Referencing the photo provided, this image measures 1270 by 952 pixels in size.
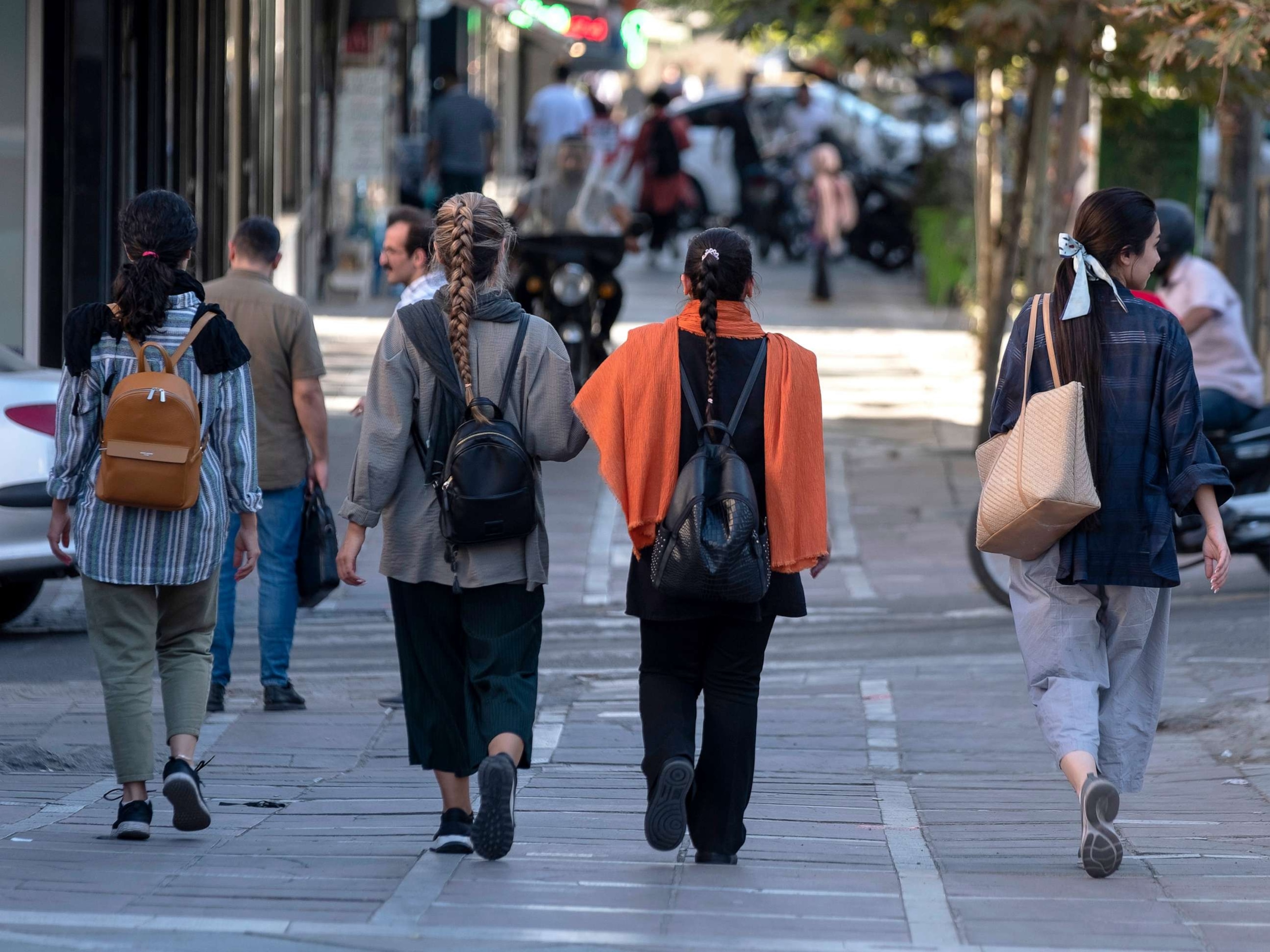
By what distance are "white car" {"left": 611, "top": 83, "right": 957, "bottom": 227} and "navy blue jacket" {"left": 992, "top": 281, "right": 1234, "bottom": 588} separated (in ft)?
73.7

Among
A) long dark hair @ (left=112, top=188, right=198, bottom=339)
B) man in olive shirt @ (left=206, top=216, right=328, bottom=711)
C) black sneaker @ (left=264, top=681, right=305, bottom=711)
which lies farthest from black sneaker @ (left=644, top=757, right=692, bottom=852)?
black sneaker @ (left=264, top=681, right=305, bottom=711)

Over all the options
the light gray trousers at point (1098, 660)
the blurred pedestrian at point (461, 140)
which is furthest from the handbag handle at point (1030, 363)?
the blurred pedestrian at point (461, 140)

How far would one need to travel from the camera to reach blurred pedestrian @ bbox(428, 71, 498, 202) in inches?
813

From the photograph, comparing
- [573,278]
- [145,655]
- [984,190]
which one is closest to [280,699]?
[145,655]

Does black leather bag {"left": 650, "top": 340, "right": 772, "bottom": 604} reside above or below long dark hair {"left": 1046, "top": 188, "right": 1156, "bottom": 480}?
below

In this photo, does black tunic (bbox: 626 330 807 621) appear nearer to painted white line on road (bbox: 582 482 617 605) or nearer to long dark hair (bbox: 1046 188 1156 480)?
long dark hair (bbox: 1046 188 1156 480)

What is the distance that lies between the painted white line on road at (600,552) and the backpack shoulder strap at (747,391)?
5040 mm

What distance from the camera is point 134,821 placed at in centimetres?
541

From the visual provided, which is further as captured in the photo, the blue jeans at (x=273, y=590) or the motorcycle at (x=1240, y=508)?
the motorcycle at (x=1240, y=508)

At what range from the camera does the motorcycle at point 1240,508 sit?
368 inches

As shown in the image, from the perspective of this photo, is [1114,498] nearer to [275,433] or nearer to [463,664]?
[463,664]

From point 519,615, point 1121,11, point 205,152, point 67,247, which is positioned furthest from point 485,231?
point 205,152

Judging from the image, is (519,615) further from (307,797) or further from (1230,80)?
(1230,80)

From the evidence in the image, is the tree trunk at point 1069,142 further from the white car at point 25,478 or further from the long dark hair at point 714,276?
the long dark hair at point 714,276
